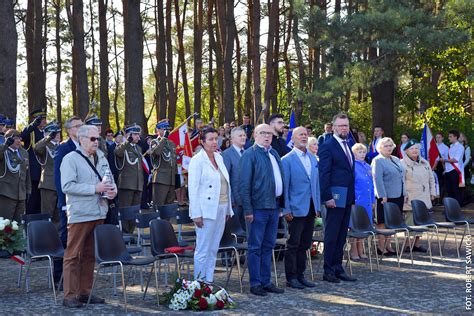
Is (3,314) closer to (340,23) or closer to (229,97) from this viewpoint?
(340,23)

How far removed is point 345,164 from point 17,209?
608 cm

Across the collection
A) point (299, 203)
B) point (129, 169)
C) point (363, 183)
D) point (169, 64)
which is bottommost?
point (299, 203)

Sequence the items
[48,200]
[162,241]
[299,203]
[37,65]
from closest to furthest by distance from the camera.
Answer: [162,241] < [299,203] < [48,200] < [37,65]

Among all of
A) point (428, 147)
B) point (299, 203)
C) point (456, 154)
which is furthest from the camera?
point (456, 154)

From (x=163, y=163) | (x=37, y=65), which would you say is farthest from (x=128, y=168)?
(x=37, y=65)

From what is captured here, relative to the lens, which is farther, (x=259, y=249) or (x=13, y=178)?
(x=13, y=178)

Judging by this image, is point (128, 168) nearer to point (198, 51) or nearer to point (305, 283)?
point (305, 283)

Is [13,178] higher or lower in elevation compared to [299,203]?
higher

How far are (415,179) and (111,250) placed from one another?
612cm

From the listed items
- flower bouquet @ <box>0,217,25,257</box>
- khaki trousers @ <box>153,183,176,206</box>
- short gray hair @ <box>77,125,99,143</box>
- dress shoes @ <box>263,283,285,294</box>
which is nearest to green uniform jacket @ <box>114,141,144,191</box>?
khaki trousers @ <box>153,183,176,206</box>

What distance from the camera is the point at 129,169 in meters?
15.1

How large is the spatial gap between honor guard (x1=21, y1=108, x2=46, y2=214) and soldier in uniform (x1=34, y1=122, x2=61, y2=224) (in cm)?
26

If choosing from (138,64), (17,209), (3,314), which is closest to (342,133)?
(3,314)

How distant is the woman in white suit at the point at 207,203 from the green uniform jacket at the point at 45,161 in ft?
18.0
